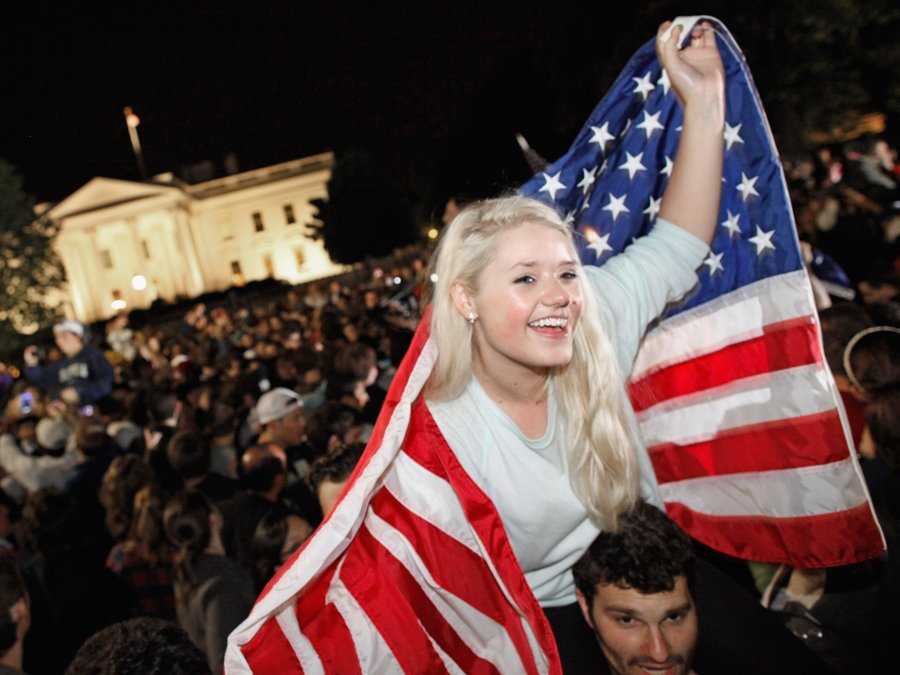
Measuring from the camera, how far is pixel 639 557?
2541 mm

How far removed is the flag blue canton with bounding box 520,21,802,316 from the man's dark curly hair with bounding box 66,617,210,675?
2222 millimetres

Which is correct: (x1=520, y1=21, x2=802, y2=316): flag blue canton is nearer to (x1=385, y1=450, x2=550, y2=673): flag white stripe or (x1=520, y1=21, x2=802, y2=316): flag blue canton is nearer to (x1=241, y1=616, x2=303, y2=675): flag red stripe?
(x1=385, y1=450, x2=550, y2=673): flag white stripe

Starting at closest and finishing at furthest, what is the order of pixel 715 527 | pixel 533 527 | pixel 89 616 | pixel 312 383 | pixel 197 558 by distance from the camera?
1. pixel 533 527
2. pixel 715 527
3. pixel 197 558
4. pixel 89 616
5. pixel 312 383

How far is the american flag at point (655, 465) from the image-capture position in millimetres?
2301

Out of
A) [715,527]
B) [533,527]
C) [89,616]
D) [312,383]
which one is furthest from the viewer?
[312,383]

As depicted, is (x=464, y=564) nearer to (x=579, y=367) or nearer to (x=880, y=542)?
(x=579, y=367)

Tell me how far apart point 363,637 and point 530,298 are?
49.5 inches

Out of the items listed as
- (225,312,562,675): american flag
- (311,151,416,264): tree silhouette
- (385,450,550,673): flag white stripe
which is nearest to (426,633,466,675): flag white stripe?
(225,312,562,675): american flag

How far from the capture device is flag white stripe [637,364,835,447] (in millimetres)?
3008

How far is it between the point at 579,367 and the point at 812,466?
112 centimetres

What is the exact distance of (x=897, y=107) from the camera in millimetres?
23031

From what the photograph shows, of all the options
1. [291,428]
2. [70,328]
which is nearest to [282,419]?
[291,428]

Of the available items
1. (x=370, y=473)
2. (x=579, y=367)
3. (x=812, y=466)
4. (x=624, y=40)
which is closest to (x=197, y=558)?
(x=370, y=473)

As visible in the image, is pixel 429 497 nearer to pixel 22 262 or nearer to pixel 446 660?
pixel 446 660
